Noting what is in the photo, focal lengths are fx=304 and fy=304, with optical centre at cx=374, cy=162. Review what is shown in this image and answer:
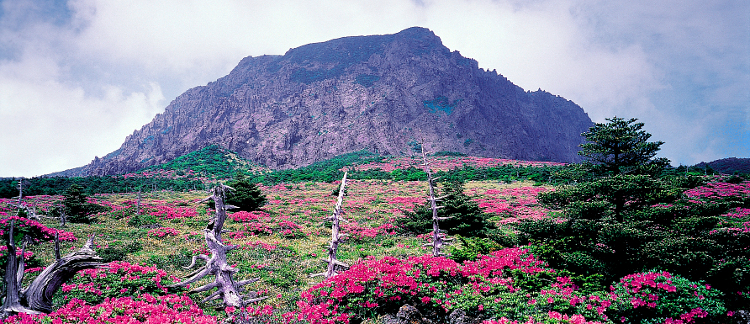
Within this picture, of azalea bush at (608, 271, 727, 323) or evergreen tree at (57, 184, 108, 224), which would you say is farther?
evergreen tree at (57, 184, 108, 224)

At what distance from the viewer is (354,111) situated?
13338cm

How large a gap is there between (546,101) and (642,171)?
202 metres

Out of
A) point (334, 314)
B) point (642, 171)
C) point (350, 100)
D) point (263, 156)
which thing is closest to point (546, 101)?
point (350, 100)

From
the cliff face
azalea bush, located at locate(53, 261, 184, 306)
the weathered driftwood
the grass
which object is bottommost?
the grass

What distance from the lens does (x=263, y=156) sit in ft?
377

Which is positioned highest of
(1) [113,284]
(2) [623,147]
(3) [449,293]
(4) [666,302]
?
(2) [623,147]

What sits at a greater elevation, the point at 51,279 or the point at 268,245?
the point at 51,279

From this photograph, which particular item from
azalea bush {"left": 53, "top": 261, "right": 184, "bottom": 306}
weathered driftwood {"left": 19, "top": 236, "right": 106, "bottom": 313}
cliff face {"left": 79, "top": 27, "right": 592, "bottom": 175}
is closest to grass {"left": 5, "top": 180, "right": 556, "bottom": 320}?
azalea bush {"left": 53, "top": 261, "right": 184, "bottom": 306}

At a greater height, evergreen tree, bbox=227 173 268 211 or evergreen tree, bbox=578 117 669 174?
evergreen tree, bbox=578 117 669 174

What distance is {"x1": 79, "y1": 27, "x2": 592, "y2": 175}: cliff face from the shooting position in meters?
121

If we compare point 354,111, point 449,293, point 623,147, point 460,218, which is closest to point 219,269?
point 449,293

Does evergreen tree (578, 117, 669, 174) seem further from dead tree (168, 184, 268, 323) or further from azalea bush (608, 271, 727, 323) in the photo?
dead tree (168, 184, 268, 323)

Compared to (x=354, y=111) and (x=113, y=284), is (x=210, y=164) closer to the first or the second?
(x=354, y=111)

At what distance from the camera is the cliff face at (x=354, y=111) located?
121 meters
